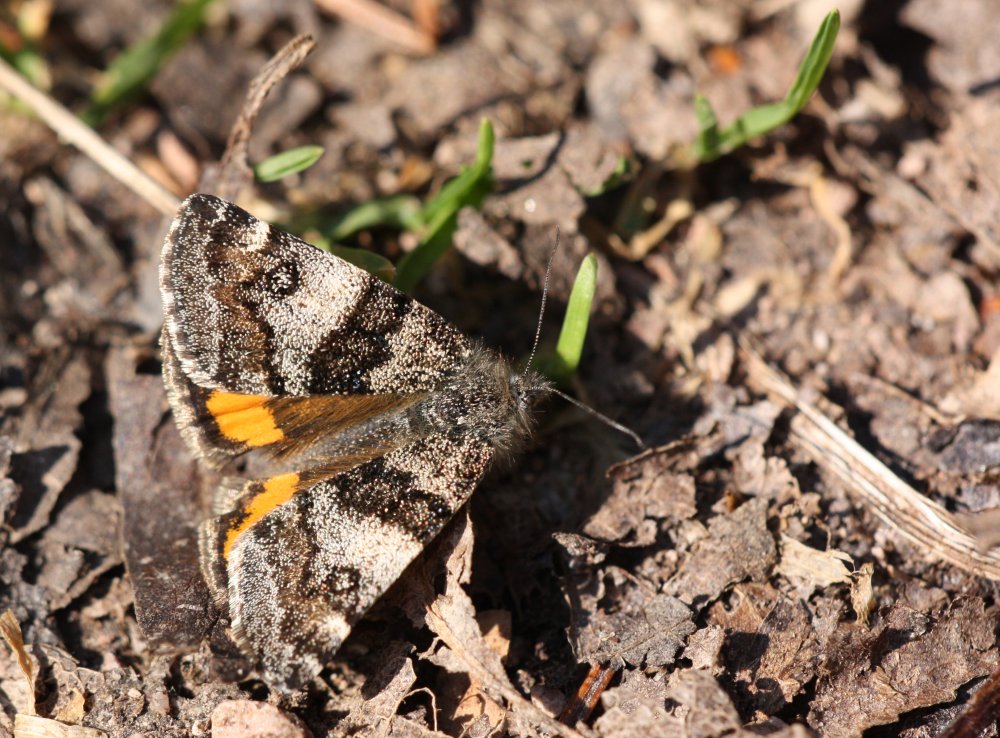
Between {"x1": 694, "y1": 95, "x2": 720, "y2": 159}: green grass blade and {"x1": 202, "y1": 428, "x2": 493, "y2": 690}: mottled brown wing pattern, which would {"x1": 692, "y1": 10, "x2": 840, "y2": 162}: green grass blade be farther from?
{"x1": 202, "y1": 428, "x2": 493, "y2": 690}: mottled brown wing pattern

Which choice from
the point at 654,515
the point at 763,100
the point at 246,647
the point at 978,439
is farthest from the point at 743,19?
the point at 246,647

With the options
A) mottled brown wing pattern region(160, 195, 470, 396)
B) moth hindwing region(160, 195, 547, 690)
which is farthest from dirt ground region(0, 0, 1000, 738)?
mottled brown wing pattern region(160, 195, 470, 396)

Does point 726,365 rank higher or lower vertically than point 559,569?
higher

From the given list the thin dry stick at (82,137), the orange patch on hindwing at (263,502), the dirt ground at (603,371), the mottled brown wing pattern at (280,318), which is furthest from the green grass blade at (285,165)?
the orange patch on hindwing at (263,502)

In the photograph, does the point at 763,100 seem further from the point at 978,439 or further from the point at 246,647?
the point at 246,647

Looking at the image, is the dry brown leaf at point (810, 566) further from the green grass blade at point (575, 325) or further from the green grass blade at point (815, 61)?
the green grass blade at point (815, 61)

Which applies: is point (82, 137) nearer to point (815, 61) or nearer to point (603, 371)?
point (603, 371)
